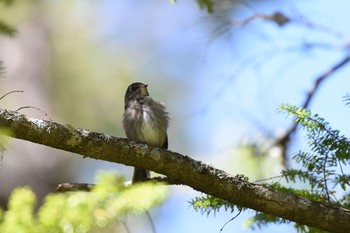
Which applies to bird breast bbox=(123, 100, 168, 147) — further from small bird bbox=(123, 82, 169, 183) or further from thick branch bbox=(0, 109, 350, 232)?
thick branch bbox=(0, 109, 350, 232)

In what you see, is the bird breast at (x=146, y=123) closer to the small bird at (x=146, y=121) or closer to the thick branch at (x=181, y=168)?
the small bird at (x=146, y=121)

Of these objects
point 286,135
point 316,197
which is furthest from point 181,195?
point 316,197

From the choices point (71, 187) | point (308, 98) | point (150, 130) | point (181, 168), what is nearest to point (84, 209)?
point (181, 168)

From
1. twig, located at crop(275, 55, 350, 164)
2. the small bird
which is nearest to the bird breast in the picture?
the small bird

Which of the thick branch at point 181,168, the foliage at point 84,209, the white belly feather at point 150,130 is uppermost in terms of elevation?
the white belly feather at point 150,130

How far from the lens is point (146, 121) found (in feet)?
14.6

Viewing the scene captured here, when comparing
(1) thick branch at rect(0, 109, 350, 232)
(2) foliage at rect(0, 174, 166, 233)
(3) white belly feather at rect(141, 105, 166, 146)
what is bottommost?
(2) foliage at rect(0, 174, 166, 233)

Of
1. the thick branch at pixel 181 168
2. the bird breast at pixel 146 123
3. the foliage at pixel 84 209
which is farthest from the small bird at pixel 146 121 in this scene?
the foliage at pixel 84 209

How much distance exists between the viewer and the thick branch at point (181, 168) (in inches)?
103

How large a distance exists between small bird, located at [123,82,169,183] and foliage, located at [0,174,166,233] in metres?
1.93

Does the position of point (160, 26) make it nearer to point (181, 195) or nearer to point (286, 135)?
point (181, 195)

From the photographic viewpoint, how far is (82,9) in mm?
7152

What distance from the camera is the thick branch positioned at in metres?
2.61

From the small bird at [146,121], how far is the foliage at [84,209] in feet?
6.34
